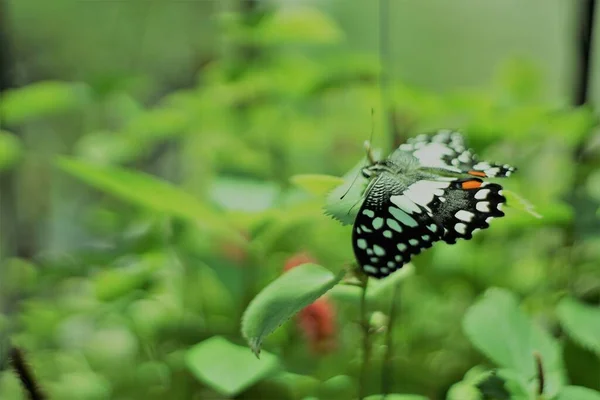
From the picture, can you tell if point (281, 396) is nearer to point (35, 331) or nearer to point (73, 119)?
point (35, 331)

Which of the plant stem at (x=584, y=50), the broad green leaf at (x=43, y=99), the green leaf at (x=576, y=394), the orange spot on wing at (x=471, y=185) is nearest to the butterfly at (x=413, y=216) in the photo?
the orange spot on wing at (x=471, y=185)

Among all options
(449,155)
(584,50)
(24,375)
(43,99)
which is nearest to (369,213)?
(449,155)

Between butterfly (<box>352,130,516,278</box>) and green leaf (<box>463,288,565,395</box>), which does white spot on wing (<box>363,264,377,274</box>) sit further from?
green leaf (<box>463,288,565,395</box>)

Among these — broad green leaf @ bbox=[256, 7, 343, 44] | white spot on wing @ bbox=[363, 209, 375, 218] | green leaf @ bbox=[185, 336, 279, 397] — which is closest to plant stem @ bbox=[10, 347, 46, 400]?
green leaf @ bbox=[185, 336, 279, 397]

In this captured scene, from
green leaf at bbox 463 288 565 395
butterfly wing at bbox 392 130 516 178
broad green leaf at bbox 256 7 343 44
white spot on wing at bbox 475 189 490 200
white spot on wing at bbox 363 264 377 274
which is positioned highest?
broad green leaf at bbox 256 7 343 44

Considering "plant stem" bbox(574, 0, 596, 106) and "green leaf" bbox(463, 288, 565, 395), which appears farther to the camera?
"plant stem" bbox(574, 0, 596, 106)

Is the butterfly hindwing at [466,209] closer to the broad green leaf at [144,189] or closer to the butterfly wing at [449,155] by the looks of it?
the butterfly wing at [449,155]

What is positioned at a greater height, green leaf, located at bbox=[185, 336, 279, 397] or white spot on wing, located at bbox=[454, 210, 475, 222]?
white spot on wing, located at bbox=[454, 210, 475, 222]
